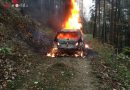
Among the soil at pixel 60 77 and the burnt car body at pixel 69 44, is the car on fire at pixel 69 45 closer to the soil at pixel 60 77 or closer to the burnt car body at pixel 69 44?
the burnt car body at pixel 69 44

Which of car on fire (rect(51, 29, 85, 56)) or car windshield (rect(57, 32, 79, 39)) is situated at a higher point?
car windshield (rect(57, 32, 79, 39))

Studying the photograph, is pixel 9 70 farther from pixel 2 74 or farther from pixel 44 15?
pixel 44 15

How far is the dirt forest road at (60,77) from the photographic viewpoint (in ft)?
50.4

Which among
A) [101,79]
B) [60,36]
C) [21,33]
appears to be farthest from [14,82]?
[21,33]

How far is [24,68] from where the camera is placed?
60.6 ft

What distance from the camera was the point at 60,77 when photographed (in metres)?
16.9

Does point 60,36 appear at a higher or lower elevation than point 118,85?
higher

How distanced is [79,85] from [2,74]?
12.6 ft

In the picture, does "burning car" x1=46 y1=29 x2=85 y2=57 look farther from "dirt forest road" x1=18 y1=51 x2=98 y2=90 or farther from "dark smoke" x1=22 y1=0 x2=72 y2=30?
"dark smoke" x1=22 y1=0 x2=72 y2=30

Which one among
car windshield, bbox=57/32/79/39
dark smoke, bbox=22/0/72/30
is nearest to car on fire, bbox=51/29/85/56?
car windshield, bbox=57/32/79/39

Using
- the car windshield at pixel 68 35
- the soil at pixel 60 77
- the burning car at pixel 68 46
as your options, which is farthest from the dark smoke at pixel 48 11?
the soil at pixel 60 77

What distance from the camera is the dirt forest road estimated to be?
1535 cm

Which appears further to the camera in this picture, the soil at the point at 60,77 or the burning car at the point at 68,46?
the burning car at the point at 68,46

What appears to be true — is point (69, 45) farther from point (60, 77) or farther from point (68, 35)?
point (60, 77)
